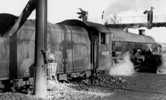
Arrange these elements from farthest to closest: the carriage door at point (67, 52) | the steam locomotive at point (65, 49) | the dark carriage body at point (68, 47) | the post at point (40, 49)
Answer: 1. the carriage door at point (67, 52)
2. the dark carriage body at point (68, 47)
3. the steam locomotive at point (65, 49)
4. the post at point (40, 49)

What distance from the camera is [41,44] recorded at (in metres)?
9.23

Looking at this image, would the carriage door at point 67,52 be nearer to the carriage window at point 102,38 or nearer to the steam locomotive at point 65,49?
the steam locomotive at point 65,49

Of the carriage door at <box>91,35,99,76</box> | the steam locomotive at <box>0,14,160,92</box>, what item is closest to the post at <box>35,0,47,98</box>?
the steam locomotive at <box>0,14,160,92</box>

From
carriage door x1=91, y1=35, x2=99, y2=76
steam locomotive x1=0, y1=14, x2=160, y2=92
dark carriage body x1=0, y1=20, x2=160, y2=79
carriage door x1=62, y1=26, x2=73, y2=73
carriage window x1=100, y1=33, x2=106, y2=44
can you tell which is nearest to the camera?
steam locomotive x1=0, y1=14, x2=160, y2=92

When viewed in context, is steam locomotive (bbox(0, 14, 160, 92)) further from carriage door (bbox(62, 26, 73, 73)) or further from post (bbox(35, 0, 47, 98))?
post (bbox(35, 0, 47, 98))

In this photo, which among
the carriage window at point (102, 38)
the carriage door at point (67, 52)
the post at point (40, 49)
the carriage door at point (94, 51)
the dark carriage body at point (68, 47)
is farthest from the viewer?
the carriage window at point (102, 38)

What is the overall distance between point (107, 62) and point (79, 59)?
2994 millimetres

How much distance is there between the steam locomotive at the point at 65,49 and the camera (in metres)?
9.80

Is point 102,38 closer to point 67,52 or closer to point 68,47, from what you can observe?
point 68,47

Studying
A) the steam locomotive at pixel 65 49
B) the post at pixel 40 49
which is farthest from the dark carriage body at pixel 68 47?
the post at pixel 40 49

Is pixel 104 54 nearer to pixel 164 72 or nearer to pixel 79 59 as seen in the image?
pixel 79 59

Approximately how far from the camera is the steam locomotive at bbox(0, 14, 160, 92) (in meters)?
9.80

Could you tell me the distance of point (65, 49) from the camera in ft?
42.2

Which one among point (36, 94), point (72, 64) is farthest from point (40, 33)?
point (72, 64)
